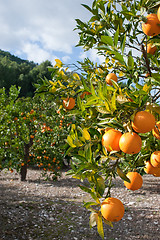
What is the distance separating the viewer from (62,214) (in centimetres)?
429

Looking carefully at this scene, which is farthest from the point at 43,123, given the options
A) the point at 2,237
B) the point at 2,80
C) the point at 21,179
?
the point at 2,80

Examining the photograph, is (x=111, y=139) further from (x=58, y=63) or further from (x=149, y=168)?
(x=58, y=63)

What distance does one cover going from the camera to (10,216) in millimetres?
3879

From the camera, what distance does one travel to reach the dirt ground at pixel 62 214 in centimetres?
349

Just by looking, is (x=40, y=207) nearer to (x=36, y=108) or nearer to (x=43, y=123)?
(x=43, y=123)

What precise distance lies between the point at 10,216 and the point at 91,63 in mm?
3240

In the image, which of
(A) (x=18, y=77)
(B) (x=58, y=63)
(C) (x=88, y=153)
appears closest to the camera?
(C) (x=88, y=153)

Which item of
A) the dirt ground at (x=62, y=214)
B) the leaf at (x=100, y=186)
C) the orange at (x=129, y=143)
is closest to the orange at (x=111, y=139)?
the orange at (x=129, y=143)

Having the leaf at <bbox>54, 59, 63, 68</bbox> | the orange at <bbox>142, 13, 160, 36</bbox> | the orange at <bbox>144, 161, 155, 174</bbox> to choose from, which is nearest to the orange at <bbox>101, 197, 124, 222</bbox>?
the orange at <bbox>144, 161, 155, 174</bbox>

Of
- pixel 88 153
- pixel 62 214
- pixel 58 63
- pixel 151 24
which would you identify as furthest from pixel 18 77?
pixel 88 153

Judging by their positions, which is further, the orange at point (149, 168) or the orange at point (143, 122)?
the orange at point (149, 168)

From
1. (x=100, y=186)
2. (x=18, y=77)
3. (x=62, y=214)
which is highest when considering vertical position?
(x=18, y=77)

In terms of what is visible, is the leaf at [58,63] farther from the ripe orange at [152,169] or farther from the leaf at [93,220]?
the leaf at [93,220]

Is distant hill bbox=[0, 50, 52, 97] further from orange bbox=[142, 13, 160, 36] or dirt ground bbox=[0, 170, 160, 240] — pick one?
orange bbox=[142, 13, 160, 36]
